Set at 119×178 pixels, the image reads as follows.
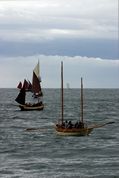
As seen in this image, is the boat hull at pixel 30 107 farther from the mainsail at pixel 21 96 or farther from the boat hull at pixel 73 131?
the boat hull at pixel 73 131

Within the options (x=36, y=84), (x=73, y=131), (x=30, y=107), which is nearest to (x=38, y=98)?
(x=30, y=107)

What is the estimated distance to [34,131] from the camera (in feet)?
284

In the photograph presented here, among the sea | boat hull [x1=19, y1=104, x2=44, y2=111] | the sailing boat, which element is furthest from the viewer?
boat hull [x1=19, y1=104, x2=44, y2=111]

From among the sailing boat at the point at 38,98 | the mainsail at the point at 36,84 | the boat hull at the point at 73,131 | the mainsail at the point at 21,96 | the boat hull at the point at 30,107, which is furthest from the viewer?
the boat hull at the point at 30,107

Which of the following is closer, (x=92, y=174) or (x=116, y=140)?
(x=92, y=174)

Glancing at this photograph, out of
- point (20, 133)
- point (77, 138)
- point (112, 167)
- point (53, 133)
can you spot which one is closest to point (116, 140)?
point (77, 138)

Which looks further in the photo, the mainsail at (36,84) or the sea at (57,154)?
the mainsail at (36,84)

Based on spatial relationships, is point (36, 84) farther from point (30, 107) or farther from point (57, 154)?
point (57, 154)

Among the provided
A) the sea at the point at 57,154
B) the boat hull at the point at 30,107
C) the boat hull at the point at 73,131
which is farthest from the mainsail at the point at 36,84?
the boat hull at the point at 73,131

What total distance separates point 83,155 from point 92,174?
34.8 feet

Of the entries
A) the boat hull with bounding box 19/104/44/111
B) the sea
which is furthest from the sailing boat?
the sea

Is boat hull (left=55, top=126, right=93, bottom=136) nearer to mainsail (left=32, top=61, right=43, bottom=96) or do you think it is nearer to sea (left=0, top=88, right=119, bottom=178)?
sea (left=0, top=88, right=119, bottom=178)

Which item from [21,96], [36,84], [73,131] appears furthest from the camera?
[36,84]

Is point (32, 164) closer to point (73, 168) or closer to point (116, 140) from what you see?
point (73, 168)
